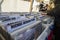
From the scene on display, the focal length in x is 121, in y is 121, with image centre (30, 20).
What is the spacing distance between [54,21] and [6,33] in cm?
84

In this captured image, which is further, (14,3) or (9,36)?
(14,3)

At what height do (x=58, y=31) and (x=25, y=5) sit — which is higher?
(x=25, y=5)

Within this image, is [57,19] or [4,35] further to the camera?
[57,19]

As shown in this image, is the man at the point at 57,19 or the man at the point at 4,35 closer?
the man at the point at 4,35

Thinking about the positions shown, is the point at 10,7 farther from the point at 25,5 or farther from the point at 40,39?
the point at 40,39

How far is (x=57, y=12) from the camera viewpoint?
1.16m

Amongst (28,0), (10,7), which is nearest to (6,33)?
(28,0)

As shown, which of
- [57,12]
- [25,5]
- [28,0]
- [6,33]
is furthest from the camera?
[25,5]

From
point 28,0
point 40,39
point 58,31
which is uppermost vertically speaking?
point 28,0

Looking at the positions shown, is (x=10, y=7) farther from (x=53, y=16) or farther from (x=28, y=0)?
(x=53, y=16)

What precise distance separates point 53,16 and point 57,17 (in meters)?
0.07

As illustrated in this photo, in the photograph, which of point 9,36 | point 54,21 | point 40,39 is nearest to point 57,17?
point 54,21

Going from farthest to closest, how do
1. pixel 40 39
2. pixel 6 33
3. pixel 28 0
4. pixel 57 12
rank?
pixel 28 0, pixel 57 12, pixel 40 39, pixel 6 33

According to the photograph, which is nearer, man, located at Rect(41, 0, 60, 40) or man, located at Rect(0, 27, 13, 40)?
man, located at Rect(0, 27, 13, 40)
